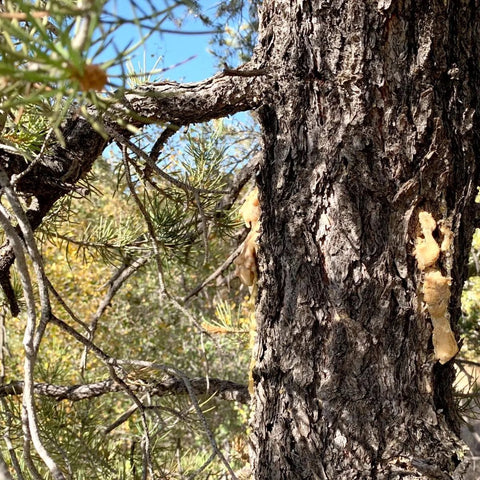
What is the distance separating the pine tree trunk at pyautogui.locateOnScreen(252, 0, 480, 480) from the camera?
0.70 m

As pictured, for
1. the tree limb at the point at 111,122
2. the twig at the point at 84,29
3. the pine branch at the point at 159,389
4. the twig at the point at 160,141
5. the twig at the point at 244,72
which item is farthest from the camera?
the pine branch at the point at 159,389

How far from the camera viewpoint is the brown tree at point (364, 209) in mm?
704

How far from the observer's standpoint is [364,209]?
2.36ft

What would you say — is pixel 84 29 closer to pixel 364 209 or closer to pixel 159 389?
pixel 364 209

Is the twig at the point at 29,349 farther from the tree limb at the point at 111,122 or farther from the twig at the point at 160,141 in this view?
the twig at the point at 160,141

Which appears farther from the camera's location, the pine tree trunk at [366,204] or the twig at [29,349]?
the pine tree trunk at [366,204]

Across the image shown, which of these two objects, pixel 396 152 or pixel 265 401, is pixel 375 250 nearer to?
pixel 396 152

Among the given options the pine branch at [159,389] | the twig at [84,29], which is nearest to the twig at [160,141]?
the pine branch at [159,389]

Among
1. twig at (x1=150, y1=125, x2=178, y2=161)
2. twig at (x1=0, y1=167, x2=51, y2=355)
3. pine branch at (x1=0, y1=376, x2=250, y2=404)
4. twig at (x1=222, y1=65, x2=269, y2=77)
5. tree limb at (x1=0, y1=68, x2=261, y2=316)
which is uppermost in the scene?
twig at (x1=150, y1=125, x2=178, y2=161)

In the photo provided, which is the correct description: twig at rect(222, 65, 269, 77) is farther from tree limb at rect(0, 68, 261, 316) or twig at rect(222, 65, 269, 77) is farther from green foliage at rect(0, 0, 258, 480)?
green foliage at rect(0, 0, 258, 480)

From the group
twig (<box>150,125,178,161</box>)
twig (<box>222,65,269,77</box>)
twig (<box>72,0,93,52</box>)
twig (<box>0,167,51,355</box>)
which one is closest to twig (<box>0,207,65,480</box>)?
twig (<box>0,167,51,355</box>)

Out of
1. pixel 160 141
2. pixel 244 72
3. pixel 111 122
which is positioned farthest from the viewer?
pixel 160 141

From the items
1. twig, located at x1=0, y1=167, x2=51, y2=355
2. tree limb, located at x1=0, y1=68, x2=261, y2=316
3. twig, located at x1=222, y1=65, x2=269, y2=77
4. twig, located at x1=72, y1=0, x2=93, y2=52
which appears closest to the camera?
twig, located at x1=72, y1=0, x2=93, y2=52

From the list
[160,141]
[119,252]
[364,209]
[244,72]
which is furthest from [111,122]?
[119,252]
